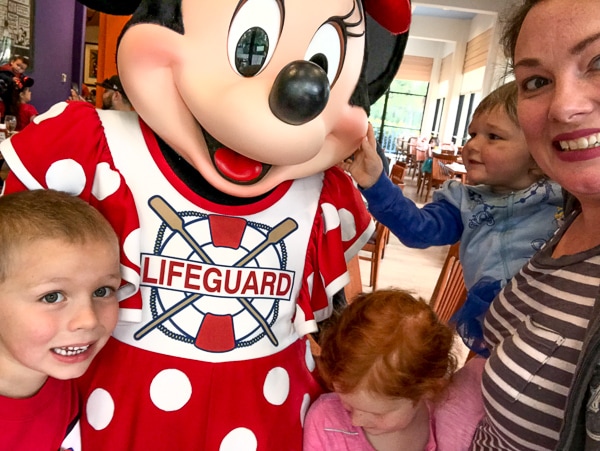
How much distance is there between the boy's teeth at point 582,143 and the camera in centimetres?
69

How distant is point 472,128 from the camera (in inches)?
51.5

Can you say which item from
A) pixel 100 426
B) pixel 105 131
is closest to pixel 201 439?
pixel 100 426

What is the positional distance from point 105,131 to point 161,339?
0.36 metres

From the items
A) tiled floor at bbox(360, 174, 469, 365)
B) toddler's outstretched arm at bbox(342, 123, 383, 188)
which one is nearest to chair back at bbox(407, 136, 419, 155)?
tiled floor at bbox(360, 174, 469, 365)

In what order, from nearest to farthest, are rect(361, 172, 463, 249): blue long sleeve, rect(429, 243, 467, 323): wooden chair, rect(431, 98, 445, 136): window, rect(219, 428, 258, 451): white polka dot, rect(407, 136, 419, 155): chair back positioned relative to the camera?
rect(219, 428, 258, 451): white polka dot < rect(361, 172, 463, 249): blue long sleeve < rect(429, 243, 467, 323): wooden chair < rect(407, 136, 419, 155): chair back < rect(431, 98, 445, 136): window

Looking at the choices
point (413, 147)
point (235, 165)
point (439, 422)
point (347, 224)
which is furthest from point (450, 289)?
point (413, 147)

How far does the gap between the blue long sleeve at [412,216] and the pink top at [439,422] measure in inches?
13.6

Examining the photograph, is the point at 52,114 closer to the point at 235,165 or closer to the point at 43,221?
the point at 43,221

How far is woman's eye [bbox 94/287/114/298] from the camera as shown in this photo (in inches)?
32.9

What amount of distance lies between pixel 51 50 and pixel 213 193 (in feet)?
23.3

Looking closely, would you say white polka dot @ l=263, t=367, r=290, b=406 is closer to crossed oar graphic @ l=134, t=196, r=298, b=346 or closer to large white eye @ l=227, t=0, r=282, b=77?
crossed oar graphic @ l=134, t=196, r=298, b=346

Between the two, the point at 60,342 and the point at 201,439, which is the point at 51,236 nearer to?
the point at 60,342

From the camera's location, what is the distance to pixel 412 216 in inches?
48.6

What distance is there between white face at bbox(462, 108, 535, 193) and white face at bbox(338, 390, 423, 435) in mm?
573
